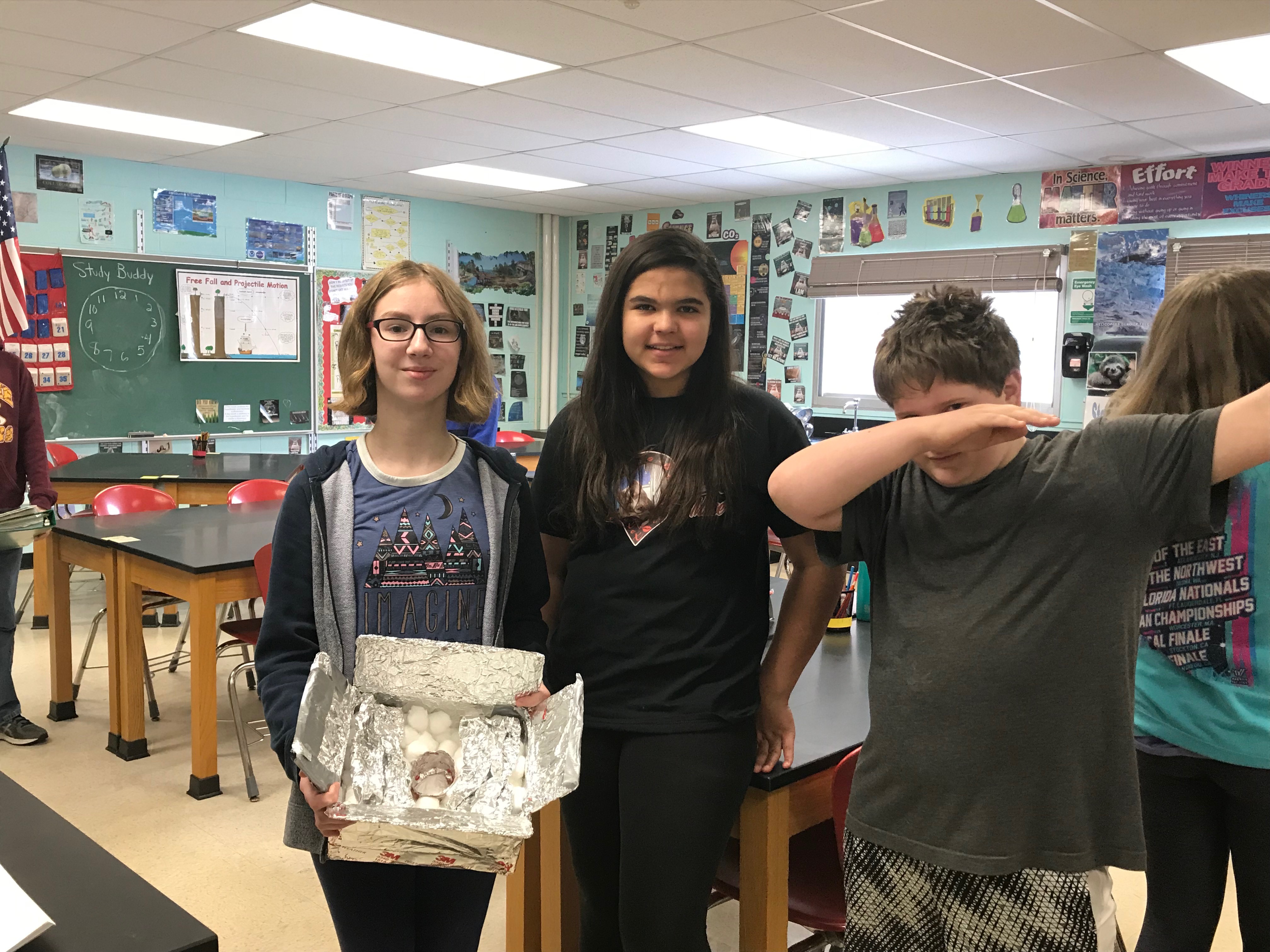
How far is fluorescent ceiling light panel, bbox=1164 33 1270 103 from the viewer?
3.55m

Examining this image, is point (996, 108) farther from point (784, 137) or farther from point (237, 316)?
point (237, 316)

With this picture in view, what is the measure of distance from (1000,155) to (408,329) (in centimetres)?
499

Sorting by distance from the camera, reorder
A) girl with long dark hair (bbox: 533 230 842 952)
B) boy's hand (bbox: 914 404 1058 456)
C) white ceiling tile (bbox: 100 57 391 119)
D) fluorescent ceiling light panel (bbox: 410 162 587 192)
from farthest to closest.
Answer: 1. fluorescent ceiling light panel (bbox: 410 162 587 192)
2. white ceiling tile (bbox: 100 57 391 119)
3. girl with long dark hair (bbox: 533 230 842 952)
4. boy's hand (bbox: 914 404 1058 456)

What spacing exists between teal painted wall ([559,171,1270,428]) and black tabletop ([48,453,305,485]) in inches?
72.4

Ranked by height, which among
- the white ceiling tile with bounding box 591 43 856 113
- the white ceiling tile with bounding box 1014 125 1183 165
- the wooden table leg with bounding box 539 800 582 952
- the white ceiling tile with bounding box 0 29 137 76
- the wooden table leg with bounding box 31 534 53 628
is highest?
the white ceiling tile with bounding box 0 29 137 76

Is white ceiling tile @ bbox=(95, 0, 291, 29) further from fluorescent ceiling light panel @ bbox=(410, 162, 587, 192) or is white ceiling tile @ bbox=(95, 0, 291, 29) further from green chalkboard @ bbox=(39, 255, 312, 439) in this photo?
green chalkboard @ bbox=(39, 255, 312, 439)

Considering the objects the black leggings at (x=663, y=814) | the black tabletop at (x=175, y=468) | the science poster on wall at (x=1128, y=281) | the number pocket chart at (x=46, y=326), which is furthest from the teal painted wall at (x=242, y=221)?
the black leggings at (x=663, y=814)

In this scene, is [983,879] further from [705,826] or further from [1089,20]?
[1089,20]

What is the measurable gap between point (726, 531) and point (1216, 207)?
517cm

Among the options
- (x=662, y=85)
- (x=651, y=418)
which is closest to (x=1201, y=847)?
(x=651, y=418)

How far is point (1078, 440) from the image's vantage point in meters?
1.15

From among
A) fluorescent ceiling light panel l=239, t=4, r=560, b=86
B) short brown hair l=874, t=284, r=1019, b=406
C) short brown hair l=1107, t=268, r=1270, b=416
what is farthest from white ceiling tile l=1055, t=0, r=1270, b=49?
short brown hair l=874, t=284, r=1019, b=406

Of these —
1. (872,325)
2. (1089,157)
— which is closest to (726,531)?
(1089,157)

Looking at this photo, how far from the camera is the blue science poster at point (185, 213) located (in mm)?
6348
